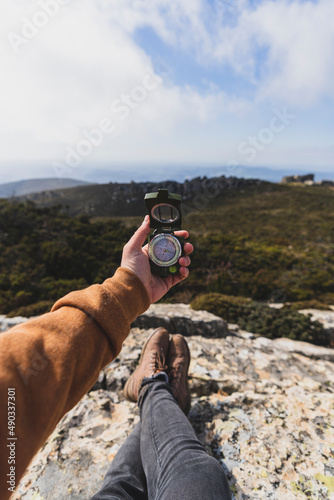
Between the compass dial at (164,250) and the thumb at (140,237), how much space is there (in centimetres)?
→ 11

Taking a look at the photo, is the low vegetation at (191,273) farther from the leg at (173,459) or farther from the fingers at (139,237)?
the leg at (173,459)

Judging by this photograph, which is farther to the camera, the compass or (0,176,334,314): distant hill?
(0,176,334,314): distant hill

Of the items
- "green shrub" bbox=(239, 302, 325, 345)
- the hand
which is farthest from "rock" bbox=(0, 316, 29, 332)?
"green shrub" bbox=(239, 302, 325, 345)

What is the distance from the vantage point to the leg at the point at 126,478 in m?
1.63

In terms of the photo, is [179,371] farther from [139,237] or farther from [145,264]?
[139,237]

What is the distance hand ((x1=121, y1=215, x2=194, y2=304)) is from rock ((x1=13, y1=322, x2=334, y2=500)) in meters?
1.60

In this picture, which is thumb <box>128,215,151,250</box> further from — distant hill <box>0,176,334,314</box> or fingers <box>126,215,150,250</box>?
distant hill <box>0,176,334,314</box>

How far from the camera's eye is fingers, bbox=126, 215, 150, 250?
2.17 meters

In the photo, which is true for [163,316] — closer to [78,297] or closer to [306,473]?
[306,473]

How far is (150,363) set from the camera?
2922mm

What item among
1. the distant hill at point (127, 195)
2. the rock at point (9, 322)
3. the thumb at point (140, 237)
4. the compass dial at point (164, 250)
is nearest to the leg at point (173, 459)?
the compass dial at point (164, 250)

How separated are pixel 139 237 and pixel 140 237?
0.01 meters

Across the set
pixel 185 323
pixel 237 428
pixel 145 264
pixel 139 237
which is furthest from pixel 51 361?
pixel 185 323

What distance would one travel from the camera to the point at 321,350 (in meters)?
4.26
